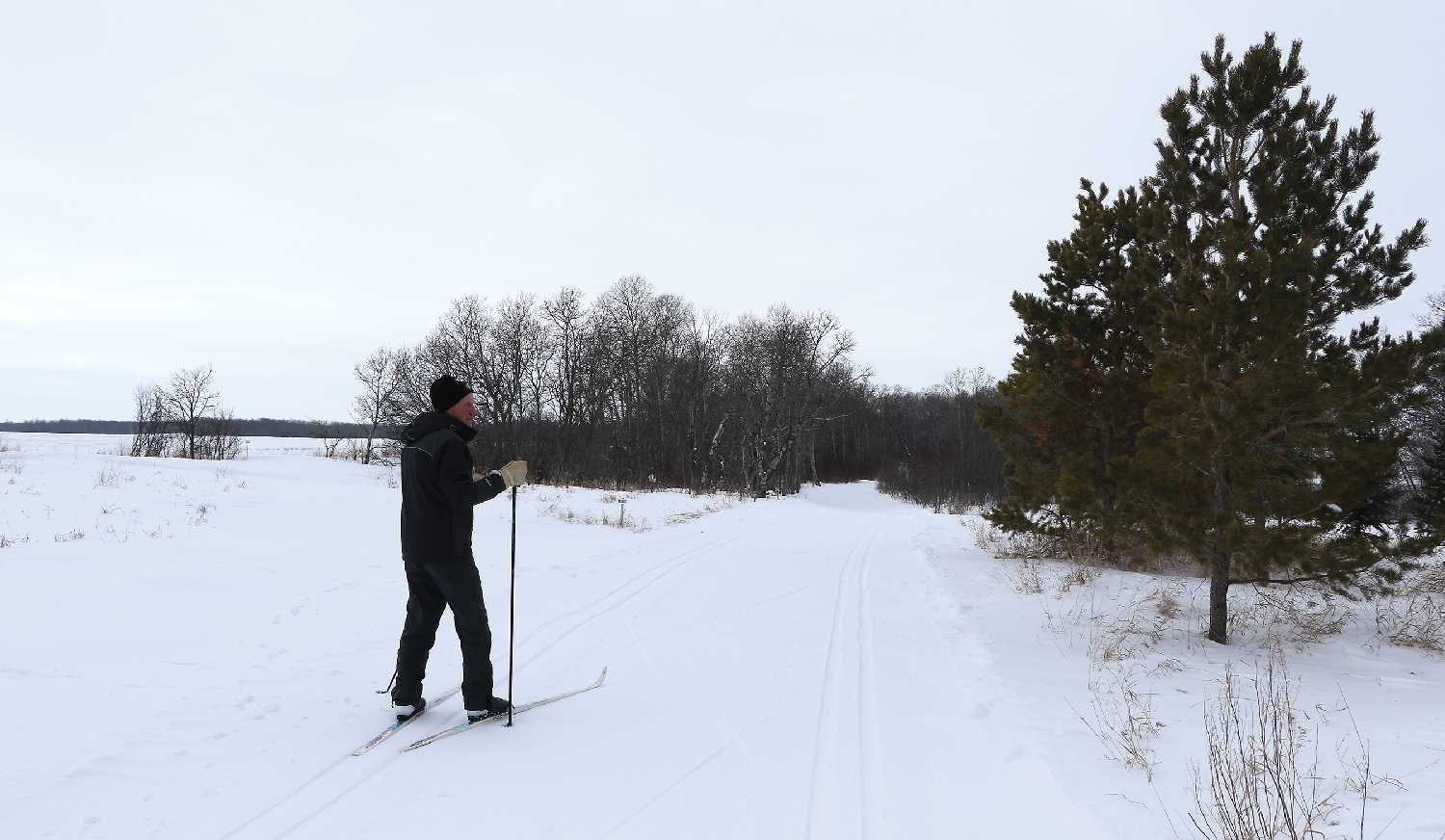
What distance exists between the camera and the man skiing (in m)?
4.59

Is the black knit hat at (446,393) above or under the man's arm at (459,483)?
above

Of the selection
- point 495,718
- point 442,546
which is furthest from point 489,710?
point 442,546

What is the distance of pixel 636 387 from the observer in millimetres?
46438

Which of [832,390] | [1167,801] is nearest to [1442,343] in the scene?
[1167,801]

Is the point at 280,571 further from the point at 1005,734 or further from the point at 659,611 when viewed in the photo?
the point at 1005,734

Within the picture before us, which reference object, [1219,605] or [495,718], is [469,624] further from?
[1219,605]

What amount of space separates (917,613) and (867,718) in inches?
153

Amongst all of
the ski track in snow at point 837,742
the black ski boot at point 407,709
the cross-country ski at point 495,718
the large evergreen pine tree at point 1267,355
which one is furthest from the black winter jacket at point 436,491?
the large evergreen pine tree at point 1267,355

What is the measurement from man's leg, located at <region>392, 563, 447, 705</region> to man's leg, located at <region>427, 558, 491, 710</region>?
0.51ft

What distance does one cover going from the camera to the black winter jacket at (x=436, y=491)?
458 centimetres

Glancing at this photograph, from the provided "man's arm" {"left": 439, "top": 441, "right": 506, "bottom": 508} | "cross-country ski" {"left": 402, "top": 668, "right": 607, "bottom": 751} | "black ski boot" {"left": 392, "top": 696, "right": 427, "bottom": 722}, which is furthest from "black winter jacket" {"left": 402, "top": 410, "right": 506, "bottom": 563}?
"cross-country ski" {"left": 402, "top": 668, "right": 607, "bottom": 751}

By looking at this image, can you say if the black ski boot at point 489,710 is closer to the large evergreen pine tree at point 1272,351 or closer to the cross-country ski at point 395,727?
the cross-country ski at point 395,727

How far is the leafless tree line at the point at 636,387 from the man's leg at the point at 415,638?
36280mm

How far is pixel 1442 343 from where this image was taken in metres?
6.14
